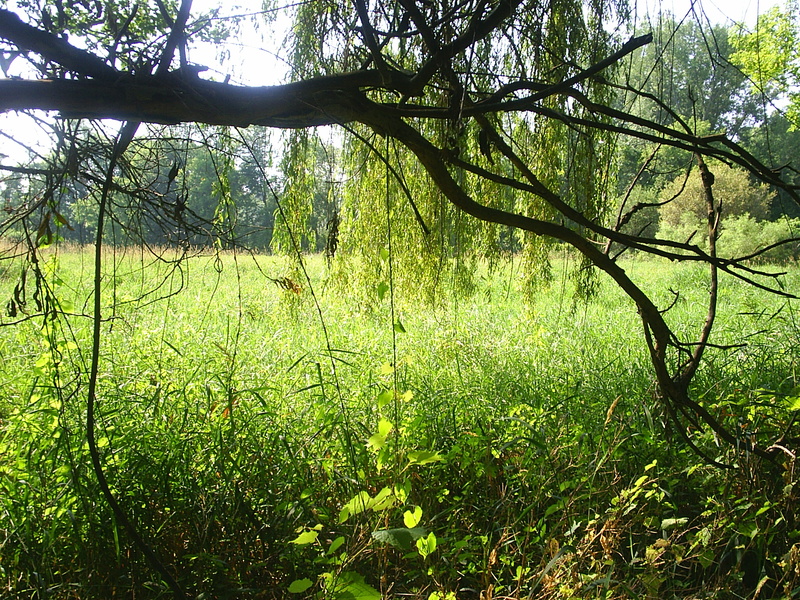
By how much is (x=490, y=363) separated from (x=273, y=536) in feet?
7.05

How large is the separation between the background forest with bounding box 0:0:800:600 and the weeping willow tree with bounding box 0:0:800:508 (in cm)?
1

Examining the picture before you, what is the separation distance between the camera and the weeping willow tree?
4.47 feet

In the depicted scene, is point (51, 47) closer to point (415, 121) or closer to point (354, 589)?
point (354, 589)

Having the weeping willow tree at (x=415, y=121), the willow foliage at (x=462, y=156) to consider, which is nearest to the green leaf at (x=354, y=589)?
the weeping willow tree at (x=415, y=121)

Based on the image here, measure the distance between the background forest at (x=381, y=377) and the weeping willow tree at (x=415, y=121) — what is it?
0.01 m

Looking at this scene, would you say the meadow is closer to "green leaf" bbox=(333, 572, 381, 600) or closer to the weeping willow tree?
"green leaf" bbox=(333, 572, 381, 600)

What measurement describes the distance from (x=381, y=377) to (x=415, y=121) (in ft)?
4.62

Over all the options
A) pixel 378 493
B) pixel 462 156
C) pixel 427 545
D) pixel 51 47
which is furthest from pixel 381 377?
pixel 51 47

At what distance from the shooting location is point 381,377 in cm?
336

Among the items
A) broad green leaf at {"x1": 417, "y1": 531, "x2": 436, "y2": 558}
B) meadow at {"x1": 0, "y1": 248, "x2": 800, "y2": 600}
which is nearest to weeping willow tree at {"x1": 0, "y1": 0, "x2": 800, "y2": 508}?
meadow at {"x1": 0, "y1": 248, "x2": 800, "y2": 600}

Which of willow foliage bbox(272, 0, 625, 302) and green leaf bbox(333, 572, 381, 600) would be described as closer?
green leaf bbox(333, 572, 381, 600)

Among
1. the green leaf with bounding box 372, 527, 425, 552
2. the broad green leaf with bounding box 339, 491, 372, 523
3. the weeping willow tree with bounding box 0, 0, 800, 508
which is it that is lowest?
the green leaf with bounding box 372, 527, 425, 552

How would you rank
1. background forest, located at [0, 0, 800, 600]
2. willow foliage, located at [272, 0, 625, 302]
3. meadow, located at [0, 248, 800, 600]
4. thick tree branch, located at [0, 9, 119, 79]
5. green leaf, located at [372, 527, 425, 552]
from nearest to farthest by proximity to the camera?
thick tree branch, located at [0, 9, 119, 79], green leaf, located at [372, 527, 425, 552], background forest, located at [0, 0, 800, 600], meadow, located at [0, 248, 800, 600], willow foliage, located at [272, 0, 625, 302]

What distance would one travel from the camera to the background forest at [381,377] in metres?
1.52
